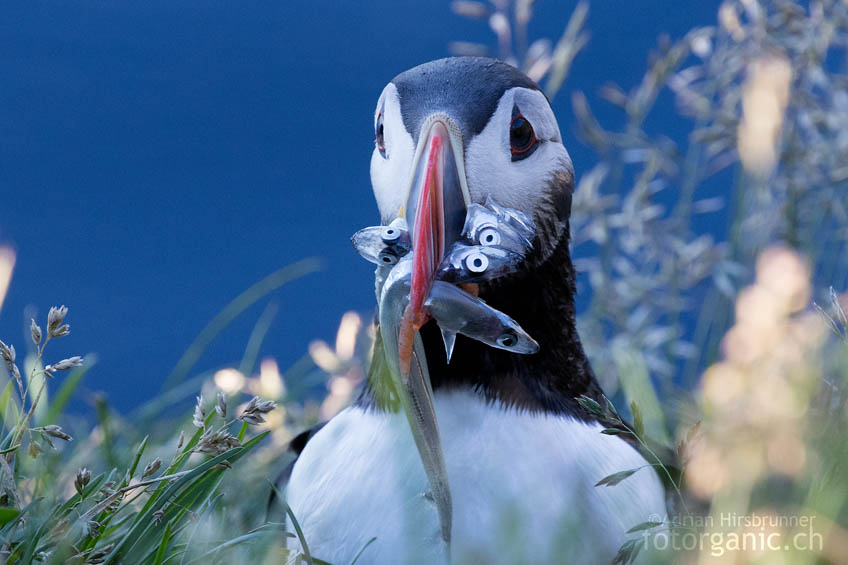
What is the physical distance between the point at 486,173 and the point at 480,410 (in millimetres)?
489

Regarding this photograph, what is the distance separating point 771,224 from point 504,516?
2.95 metres

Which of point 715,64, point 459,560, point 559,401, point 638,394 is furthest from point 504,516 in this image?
point 715,64

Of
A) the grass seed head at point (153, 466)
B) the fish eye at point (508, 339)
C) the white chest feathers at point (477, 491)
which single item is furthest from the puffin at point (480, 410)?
the grass seed head at point (153, 466)

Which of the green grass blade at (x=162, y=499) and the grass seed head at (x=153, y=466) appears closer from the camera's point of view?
the grass seed head at (x=153, y=466)

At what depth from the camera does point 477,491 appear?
192 cm

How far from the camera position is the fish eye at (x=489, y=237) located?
1.73 m

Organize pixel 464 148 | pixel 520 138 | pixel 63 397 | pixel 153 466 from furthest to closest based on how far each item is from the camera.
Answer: pixel 63 397
pixel 520 138
pixel 464 148
pixel 153 466

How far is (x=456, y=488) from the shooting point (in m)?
1.92

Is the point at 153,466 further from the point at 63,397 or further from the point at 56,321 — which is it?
the point at 63,397

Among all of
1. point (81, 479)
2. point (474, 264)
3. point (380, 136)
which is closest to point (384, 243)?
point (474, 264)

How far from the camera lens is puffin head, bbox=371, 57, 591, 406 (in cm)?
186

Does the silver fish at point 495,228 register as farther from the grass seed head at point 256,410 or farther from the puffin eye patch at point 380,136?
the grass seed head at point 256,410

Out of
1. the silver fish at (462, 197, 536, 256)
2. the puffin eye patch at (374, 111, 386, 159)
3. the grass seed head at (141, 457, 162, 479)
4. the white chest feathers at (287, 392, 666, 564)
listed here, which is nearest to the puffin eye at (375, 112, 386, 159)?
the puffin eye patch at (374, 111, 386, 159)

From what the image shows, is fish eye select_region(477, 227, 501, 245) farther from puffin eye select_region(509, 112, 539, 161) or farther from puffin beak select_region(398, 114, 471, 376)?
puffin eye select_region(509, 112, 539, 161)
